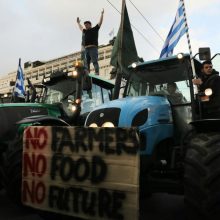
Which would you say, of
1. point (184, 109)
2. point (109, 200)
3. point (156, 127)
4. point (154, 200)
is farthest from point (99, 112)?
point (154, 200)

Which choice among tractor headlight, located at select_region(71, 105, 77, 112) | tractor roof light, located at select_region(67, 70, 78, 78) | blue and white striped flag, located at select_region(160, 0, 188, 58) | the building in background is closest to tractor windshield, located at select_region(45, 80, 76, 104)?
tractor roof light, located at select_region(67, 70, 78, 78)

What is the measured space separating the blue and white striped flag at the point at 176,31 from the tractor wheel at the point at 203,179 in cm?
500

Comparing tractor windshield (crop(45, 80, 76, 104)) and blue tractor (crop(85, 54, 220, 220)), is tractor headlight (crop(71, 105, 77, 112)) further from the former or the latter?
blue tractor (crop(85, 54, 220, 220))

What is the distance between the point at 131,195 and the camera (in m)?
4.11

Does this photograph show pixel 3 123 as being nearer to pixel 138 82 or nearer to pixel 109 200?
pixel 138 82

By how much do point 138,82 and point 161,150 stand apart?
1.50 meters

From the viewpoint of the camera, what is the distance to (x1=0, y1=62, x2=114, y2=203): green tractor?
226 inches

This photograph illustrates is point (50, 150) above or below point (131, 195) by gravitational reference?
above

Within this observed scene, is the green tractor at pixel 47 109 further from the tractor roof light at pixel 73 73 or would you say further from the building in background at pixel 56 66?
the building in background at pixel 56 66

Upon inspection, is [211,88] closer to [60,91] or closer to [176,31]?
[176,31]

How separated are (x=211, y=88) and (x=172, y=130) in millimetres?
799

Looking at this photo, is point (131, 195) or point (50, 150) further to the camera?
point (50, 150)

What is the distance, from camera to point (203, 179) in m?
4.18

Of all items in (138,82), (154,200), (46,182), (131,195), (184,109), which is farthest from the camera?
(154,200)
